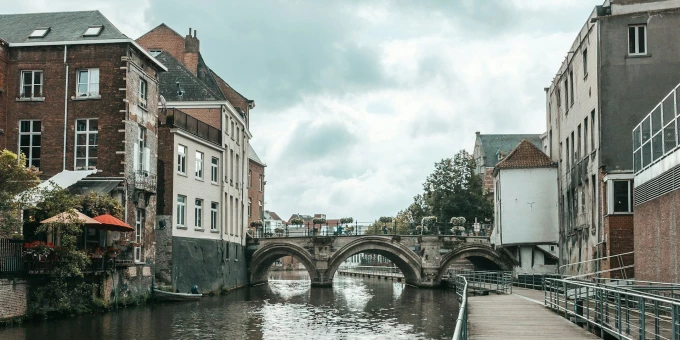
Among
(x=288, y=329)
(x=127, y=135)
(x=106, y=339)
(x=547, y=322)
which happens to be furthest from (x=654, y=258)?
(x=127, y=135)

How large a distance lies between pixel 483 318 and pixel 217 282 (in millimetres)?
26733

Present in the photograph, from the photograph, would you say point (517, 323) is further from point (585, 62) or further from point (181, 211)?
point (181, 211)

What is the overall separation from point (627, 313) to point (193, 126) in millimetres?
31908

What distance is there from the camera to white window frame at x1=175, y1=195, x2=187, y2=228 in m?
40.1

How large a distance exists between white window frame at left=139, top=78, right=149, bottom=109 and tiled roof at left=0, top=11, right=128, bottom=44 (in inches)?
108

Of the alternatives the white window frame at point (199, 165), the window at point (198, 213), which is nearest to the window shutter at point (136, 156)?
the white window frame at point (199, 165)

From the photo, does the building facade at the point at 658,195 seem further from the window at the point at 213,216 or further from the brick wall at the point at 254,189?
the brick wall at the point at 254,189

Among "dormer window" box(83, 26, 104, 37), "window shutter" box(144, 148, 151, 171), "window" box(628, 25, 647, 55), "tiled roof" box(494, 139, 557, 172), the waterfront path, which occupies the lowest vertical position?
the waterfront path

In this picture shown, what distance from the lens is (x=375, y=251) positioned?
5256 cm

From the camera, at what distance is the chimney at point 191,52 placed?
5297cm

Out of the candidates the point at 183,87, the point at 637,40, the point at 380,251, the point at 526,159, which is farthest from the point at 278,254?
the point at 637,40

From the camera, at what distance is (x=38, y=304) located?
86.3ft

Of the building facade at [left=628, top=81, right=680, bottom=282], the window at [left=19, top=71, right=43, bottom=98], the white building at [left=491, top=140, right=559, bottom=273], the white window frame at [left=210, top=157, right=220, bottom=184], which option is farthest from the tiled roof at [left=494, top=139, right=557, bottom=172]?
the window at [left=19, top=71, right=43, bottom=98]

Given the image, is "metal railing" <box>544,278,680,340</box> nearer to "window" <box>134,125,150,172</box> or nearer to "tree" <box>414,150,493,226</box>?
"window" <box>134,125,150,172</box>
